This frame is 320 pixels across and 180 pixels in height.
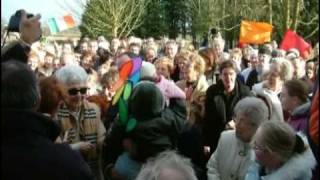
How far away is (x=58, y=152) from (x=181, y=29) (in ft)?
68.1

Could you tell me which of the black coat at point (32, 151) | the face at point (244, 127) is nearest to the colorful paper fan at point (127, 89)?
the face at point (244, 127)

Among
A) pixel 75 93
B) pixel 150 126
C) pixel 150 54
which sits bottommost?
pixel 150 54

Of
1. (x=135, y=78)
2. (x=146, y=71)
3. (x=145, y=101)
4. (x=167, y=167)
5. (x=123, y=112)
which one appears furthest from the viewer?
(x=146, y=71)

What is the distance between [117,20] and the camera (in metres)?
24.8

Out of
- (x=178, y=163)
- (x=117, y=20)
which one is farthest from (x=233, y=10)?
(x=178, y=163)

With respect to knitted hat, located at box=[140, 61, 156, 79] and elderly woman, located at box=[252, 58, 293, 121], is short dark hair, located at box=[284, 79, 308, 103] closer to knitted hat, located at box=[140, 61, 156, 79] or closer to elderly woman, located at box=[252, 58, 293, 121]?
elderly woman, located at box=[252, 58, 293, 121]

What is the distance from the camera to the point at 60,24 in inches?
631

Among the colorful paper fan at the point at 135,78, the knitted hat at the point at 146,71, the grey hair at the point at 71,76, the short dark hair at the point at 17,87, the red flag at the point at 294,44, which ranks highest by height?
the short dark hair at the point at 17,87

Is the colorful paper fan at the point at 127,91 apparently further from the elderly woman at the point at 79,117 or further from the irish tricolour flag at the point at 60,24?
the irish tricolour flag at the point at 60,24

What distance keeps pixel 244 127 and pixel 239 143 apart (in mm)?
175

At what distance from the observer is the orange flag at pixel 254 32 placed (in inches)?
565

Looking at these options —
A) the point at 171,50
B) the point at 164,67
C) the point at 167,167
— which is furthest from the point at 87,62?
the point at 167,167

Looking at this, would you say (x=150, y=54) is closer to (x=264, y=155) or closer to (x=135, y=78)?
(x=135, y=78)

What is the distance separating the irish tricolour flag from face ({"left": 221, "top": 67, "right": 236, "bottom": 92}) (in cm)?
1028
